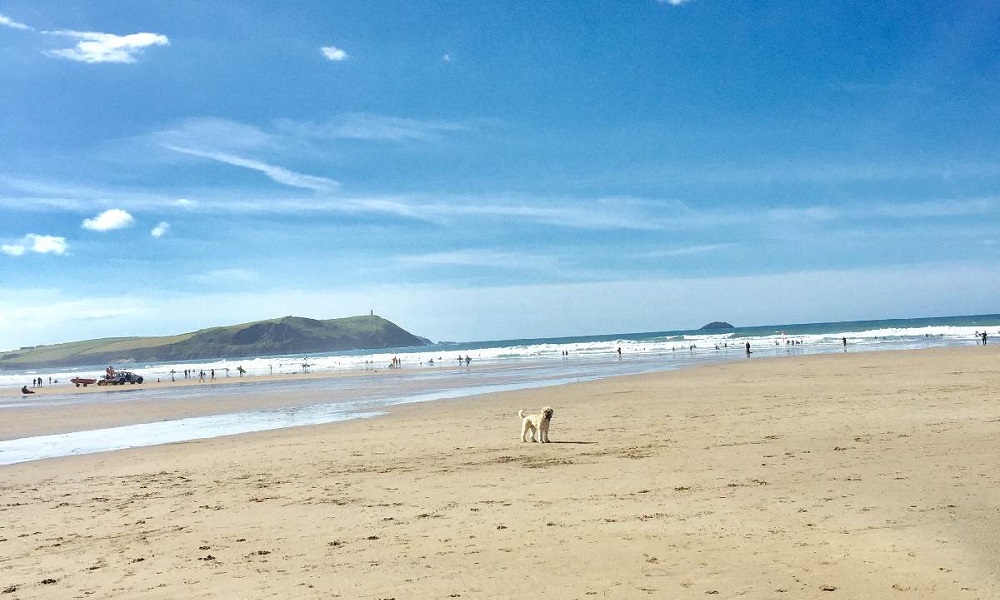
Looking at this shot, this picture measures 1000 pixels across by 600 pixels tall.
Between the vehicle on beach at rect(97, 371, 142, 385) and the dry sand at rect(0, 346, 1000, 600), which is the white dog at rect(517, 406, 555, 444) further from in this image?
the vehicle on beach at rect(97, 371, 142, 385)

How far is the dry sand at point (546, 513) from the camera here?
6.18 meters

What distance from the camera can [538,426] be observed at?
14570 mm

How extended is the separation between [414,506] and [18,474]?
10331 millimetres

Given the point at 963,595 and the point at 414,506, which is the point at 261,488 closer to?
the point at 414,506

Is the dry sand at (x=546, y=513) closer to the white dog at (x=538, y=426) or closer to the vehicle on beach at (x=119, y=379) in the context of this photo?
the white dog at (x=538, y=426)

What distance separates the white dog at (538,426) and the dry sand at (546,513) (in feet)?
1.83

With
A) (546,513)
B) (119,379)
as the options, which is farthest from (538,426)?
(119,379)

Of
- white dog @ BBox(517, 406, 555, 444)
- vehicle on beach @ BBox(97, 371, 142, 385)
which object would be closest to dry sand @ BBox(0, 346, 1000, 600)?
white dog @ BBox(517, 406, 555, 444)

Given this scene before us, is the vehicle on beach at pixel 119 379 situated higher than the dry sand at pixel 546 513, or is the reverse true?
the vehicle on beach at pixel 119 379

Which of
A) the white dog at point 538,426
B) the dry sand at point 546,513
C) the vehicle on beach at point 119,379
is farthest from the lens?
the vehicle on beach at point 119,379

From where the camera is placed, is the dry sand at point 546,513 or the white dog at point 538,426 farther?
the white dog at point 538,426

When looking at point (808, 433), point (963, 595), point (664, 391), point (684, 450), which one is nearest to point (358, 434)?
point (684, 450)

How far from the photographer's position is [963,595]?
17.5ft

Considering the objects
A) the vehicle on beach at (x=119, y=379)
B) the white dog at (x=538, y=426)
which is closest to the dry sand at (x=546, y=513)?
the white dog at (x=538, y=426)
